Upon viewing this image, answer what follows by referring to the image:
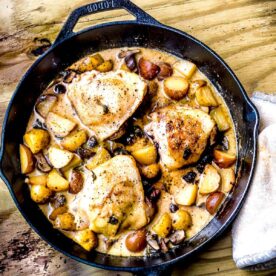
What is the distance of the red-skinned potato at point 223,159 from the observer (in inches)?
111

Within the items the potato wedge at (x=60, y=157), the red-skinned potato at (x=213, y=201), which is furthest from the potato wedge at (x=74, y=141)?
the red-skinned potato at (x=213, y=201)

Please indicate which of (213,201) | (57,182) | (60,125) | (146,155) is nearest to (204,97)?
(146,155)

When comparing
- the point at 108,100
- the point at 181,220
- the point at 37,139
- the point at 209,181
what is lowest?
the point at 181,220

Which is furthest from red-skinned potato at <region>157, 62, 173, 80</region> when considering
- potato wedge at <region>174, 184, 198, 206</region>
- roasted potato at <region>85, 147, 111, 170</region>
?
potato wedge at <region>174, 184, 198, 206</region>

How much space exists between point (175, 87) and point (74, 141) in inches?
23.4

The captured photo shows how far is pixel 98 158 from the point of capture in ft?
9.20

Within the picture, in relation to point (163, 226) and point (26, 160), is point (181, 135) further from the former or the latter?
point (26, 160)

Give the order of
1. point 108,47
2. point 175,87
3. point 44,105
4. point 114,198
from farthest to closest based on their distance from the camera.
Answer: point 108,47
point 44,105
point 175,87
point 114,198

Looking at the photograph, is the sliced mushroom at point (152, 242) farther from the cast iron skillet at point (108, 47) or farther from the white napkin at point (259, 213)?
the white napkin at point (259, 213)

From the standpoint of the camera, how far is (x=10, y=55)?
300 cm

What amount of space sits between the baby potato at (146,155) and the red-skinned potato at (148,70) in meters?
0.38

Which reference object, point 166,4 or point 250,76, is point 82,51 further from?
point 250,76

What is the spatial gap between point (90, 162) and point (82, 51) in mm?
642

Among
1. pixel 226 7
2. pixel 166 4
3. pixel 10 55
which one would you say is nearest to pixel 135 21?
pixel 166 4
